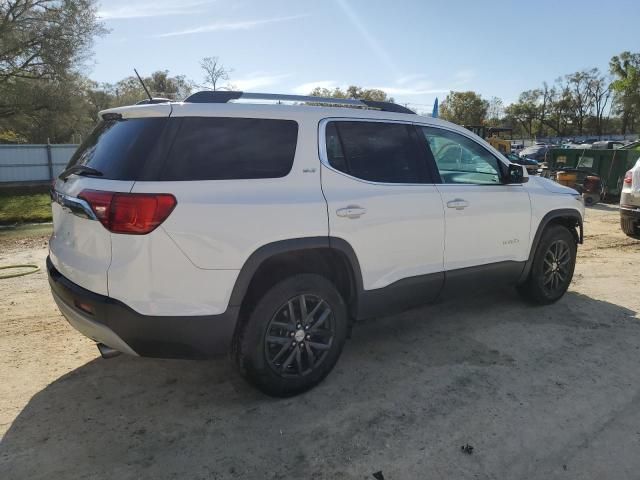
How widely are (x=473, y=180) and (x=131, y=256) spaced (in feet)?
9.83

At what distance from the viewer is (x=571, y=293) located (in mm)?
5715

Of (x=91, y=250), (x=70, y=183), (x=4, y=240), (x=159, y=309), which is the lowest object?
(x=4, y=240)

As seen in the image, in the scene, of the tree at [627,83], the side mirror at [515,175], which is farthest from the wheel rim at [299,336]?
the tree at [627,83]

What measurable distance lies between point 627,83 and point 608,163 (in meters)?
44.1

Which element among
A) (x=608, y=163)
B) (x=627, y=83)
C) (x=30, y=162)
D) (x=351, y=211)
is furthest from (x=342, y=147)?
(x=627, y=83)

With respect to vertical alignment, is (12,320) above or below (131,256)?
below

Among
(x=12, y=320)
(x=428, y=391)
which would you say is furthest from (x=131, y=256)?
(x=12, y=320)

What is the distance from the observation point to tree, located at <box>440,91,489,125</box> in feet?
242

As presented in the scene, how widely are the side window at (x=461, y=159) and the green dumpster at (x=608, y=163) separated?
11.3 m

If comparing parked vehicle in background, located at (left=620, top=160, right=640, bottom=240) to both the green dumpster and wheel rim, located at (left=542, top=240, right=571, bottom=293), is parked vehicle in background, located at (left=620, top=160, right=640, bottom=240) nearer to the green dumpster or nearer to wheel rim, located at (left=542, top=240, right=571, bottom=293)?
wheel rim, located at (left=542, top=240, right=571, bottom=293)

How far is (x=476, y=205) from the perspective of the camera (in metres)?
4.22

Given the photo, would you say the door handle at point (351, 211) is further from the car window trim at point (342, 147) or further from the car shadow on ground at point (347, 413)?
the car shadow on ground at point (347, 413)

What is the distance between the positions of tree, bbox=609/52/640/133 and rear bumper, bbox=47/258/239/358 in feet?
194

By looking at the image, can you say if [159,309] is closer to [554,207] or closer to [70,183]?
[70,183]
